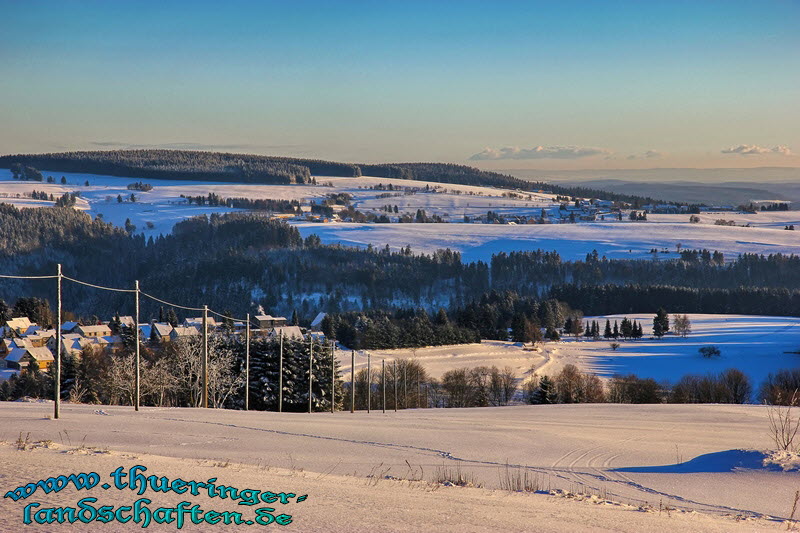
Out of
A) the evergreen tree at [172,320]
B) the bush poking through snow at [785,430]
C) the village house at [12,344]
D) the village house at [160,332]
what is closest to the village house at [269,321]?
the evergreen tree at [172,320]

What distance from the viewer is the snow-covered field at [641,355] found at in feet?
390

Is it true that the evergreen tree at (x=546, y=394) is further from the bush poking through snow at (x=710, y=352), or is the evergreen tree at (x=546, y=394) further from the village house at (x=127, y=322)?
the bush poking through snow at (x=710, y=352)

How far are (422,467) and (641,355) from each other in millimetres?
123843

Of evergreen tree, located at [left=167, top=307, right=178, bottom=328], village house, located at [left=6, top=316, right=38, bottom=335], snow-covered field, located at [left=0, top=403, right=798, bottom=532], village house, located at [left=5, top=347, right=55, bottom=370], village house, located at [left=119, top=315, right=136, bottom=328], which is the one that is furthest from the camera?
evergreen tree, located at [left=167, top=307, right=178, bottom=328]

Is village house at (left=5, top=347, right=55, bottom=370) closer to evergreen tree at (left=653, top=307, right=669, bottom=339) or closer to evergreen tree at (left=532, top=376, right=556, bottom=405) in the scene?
evergreen tree at (left=532, top=376, right=556, bottom=405)

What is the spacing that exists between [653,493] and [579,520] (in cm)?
520

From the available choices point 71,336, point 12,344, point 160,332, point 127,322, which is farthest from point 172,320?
point 12,344

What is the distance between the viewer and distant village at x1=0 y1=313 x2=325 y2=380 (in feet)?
319

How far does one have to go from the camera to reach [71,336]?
115m

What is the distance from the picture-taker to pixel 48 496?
10.3 metres

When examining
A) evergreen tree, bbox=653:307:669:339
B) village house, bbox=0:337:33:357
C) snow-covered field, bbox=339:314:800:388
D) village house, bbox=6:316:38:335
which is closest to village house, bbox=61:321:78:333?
village house, bbox=6:316:38:335

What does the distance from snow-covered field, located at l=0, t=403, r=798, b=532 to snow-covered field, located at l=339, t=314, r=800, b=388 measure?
8064cm

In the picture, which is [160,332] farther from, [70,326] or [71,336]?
[70,326]

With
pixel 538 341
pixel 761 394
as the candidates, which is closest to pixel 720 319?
pixel 538 341
